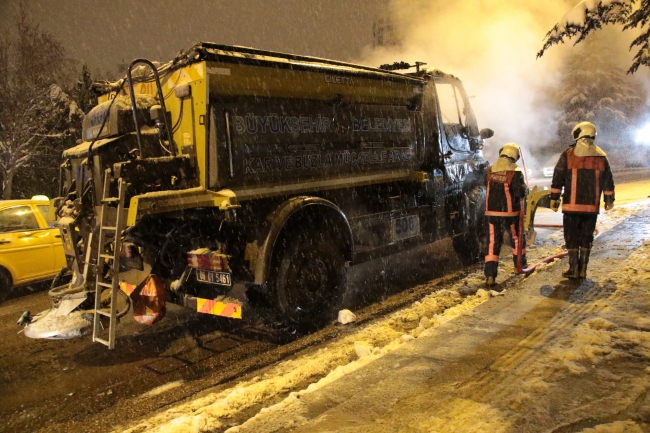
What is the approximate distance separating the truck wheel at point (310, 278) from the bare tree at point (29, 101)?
15066 mm

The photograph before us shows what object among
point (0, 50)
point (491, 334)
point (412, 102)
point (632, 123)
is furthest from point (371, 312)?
point (632, 123)

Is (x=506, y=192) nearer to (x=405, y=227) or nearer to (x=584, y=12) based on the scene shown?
(x=405, y=227)

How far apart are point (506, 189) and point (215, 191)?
11.7ft

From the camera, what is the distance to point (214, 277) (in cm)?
462

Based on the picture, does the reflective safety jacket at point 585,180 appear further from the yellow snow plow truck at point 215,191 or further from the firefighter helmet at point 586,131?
the yellow snow plow truck at point 215,191

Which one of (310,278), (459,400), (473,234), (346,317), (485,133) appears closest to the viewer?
(459,400)

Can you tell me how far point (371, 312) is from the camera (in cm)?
579

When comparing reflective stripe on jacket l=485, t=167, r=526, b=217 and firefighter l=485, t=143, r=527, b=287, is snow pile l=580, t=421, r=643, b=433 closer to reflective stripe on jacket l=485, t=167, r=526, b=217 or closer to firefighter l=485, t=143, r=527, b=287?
firefighter l=485, t=143, r=527, b=287

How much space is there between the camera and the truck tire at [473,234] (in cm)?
782

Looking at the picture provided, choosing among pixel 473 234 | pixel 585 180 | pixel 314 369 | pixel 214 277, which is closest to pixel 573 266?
pixel 585 180

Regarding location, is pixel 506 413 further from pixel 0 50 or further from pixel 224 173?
pixel 0 50

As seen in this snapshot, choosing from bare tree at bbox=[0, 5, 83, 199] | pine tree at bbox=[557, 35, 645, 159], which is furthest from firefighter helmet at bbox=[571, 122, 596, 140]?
pine tree at bbox=[557, 35, 645, 159]

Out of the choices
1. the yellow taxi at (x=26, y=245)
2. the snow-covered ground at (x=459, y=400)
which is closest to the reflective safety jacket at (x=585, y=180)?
the snow-covered ground at (x=459, y=400)

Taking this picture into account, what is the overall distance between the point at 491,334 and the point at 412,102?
3700 millimetres
